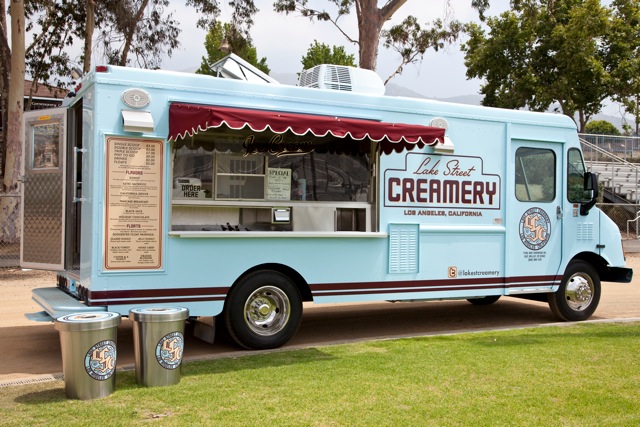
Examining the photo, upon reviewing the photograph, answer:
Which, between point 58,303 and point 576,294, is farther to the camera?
point 576,294

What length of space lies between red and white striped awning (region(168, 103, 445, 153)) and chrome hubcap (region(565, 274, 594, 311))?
352 cm

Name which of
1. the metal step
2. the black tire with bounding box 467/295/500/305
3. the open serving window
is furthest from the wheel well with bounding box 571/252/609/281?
the metal step

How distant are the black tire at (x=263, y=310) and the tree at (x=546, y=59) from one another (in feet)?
92.5

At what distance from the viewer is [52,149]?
7.72 meters

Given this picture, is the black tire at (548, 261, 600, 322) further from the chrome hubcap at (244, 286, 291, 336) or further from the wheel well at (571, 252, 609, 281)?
the chrome hubcap at (244, 286, 291, 336)

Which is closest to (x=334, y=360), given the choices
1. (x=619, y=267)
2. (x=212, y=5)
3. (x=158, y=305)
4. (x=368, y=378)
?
(x=368, y=378)

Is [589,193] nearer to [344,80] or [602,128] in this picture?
[344,80]

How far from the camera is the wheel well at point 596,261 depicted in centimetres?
987

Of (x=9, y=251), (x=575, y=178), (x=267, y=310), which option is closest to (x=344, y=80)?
(x=267, y=310)

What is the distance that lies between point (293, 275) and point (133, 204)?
1.98m

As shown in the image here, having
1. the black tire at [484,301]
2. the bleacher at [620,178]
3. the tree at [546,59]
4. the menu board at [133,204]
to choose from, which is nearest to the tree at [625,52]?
the tree at [546,59]

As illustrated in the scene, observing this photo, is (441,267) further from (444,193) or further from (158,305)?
(158,305)

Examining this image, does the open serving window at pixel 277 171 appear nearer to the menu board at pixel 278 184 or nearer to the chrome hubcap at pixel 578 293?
the menu board at pixel 278 184

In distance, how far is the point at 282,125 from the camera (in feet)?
22.4
